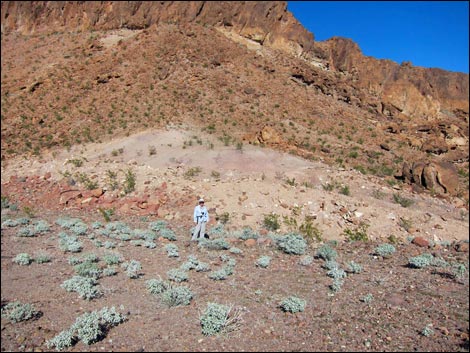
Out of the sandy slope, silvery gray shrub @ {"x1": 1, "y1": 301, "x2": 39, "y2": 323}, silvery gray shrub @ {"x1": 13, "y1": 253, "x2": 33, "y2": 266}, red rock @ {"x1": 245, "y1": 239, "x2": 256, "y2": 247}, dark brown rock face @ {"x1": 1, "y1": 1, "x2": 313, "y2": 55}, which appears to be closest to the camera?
silvery gray shrub @ {"x1": 1, "y1": 301, "x2": 39, "y2": 323}

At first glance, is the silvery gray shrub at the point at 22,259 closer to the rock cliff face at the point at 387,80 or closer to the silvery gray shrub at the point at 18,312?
the silvery gray shrub at the point at 18,312

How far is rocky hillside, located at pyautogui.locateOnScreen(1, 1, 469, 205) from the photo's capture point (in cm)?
1895

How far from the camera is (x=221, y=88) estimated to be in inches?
912

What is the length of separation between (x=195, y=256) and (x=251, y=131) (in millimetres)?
12983

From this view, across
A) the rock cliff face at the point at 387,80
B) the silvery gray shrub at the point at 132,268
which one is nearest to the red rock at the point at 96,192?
the silvery gray shrub at the point at 132,268

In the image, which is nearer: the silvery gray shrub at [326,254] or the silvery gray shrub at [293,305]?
the silvery gray shrub at [293,305]

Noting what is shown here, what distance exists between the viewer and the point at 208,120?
65.5 ft

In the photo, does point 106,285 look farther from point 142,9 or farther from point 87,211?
point 142,9

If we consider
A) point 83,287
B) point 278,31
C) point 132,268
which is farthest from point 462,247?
point 278,31

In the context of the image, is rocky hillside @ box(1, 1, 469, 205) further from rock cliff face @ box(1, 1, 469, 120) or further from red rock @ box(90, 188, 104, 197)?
red rock @ box(90, 188, 104, 197)

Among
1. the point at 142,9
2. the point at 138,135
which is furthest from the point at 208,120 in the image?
the point at 142,9

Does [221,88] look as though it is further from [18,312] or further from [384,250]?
[18,312]

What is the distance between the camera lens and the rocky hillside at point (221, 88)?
18953 mm

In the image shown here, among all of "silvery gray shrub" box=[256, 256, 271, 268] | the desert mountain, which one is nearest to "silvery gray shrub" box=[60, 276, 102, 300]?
the desert mountain
